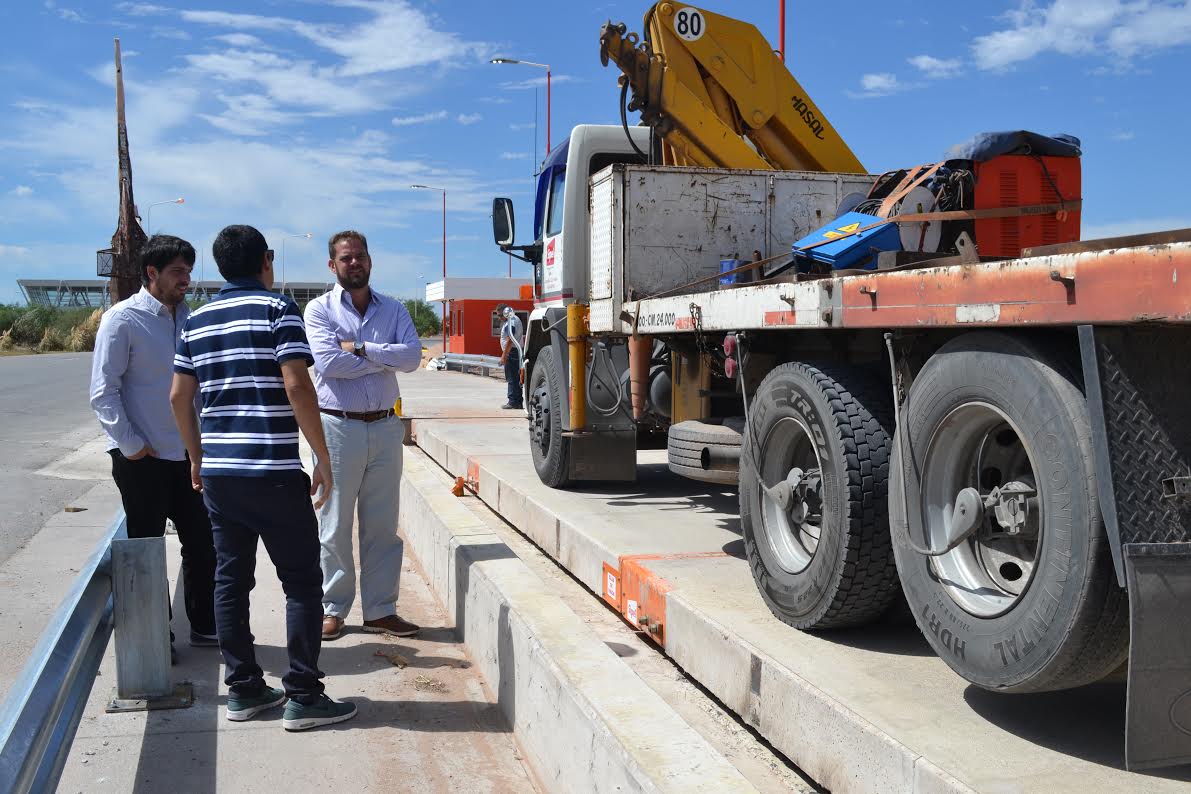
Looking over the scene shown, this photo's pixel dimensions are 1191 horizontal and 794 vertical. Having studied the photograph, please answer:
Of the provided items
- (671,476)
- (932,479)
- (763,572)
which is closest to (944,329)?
(932,479)

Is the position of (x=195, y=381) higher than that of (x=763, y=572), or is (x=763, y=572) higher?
(x=195, y=381)

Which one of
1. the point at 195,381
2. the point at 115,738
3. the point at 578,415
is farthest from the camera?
the point at 578,415

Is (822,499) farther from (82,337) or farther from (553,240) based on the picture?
(82,337)

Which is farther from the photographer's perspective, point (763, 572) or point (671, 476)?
point (671, 476)

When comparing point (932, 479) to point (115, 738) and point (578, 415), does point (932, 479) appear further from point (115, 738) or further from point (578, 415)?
point (578, 415)

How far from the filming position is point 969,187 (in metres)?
4.46

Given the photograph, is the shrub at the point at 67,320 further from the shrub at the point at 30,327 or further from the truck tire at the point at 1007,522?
the truck tire at the point at 1007,522

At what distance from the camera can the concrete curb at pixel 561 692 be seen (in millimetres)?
2834

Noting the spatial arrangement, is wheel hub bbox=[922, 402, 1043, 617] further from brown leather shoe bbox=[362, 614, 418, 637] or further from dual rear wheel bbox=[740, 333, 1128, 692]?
brown leather shoe bbox=[362, 614, 418, 637]

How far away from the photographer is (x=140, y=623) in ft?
13.8

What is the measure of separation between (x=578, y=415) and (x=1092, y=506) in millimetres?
4971

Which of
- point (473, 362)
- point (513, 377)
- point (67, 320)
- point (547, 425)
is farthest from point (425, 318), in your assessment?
point (547, 425)

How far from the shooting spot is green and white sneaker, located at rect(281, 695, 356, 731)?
4.02 meters

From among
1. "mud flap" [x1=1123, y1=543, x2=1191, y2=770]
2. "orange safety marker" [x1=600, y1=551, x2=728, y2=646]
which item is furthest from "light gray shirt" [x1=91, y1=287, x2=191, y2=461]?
"mud flap" [x1=1123, y1=543, x2=1191, y2=770]
